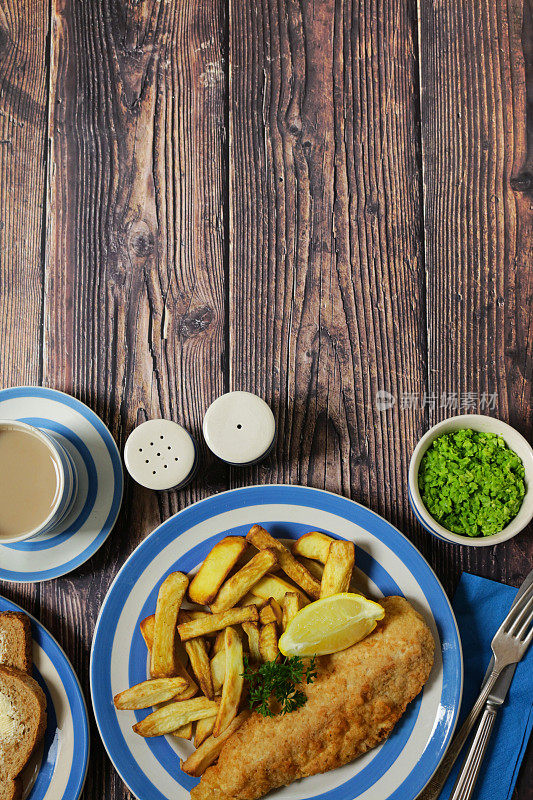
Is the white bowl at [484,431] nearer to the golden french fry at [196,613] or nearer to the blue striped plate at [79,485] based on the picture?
the golden french fry at [196,613]

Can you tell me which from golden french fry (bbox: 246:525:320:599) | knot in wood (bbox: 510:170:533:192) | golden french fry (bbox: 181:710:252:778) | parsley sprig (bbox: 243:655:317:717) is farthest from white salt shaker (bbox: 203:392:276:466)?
knot in wood (bbox: 510:170:533:192)

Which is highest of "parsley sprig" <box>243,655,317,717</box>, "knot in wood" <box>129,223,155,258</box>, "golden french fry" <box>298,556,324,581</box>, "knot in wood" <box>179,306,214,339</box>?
"knot in wood" <box>129,223,155,258</box>

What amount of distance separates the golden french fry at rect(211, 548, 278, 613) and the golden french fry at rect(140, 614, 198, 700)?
0.18 metres

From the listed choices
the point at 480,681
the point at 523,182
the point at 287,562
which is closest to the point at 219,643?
the point at 287,562

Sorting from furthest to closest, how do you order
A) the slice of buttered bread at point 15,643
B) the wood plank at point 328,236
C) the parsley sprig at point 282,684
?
the wood plank at point 328,236 → the slice of buttered bread at point 15,643 → the parsley sprig at point 282,684

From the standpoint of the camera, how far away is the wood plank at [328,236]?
194 centimetres

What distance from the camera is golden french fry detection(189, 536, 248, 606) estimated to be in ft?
5.52

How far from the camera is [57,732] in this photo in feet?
5.87

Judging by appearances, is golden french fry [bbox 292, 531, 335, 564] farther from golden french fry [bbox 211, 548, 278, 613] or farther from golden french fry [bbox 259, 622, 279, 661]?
golden french fry [bbox 259, 622, 279, 661]

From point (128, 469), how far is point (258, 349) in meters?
0.52

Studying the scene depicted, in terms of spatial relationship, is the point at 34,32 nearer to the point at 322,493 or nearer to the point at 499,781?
the point at 322,493

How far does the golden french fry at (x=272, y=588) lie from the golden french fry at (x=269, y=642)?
0.08 meters

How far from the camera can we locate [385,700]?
162 cm

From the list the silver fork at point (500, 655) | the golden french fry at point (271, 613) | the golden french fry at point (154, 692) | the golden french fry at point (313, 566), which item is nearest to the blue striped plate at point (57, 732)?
the golden french fry at point (154, 692)
